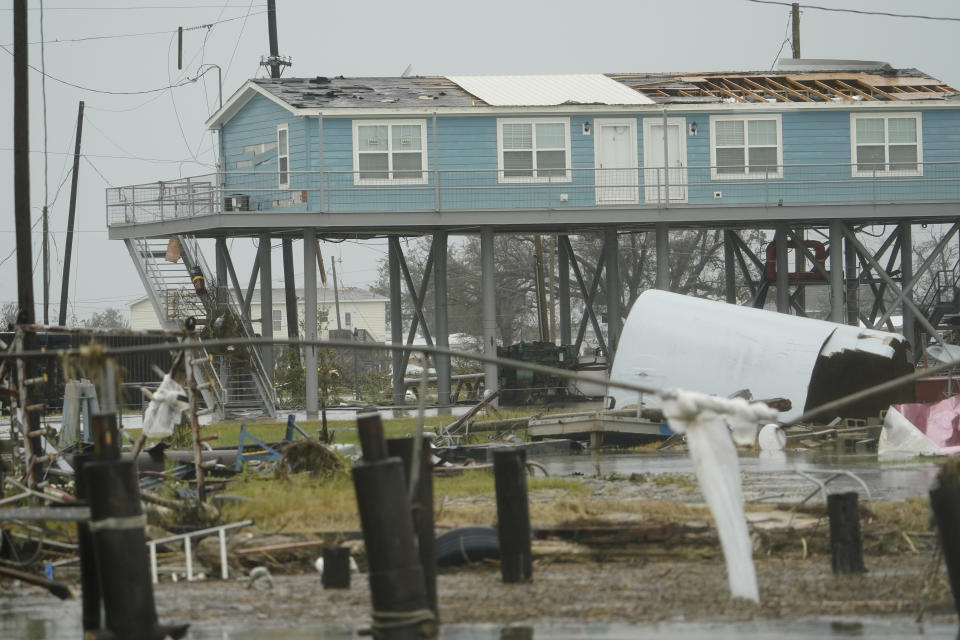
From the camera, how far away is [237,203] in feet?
126

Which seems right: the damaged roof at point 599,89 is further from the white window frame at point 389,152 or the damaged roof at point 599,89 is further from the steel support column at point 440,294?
the steel support column at point 440,294

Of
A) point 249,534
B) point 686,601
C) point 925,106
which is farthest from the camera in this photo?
point 925,106

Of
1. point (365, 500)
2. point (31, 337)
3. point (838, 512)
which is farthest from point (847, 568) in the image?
point (31, 337)

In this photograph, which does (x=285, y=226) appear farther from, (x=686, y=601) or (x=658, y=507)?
(x=686, y=601)

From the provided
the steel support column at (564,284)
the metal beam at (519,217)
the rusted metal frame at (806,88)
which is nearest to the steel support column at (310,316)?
the metal beam at (519,217)

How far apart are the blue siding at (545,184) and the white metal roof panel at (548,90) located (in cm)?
112

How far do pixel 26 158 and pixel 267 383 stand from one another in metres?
15.3

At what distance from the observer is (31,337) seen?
19.4 metres

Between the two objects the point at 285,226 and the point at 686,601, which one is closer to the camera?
the point at 686,601

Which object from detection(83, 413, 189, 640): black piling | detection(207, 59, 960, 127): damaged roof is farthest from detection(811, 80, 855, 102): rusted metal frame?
detection(83, 413, 189, 640): black piling

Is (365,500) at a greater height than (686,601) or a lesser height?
greater

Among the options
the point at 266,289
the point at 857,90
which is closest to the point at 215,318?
the point at 266,289

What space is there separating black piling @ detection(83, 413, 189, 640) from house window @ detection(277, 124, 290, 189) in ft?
99.0

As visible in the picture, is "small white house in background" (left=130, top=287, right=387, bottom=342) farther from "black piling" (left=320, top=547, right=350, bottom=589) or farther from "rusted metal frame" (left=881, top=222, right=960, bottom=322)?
"black piling" (left=320, top=547, right=350, bottom=589)
